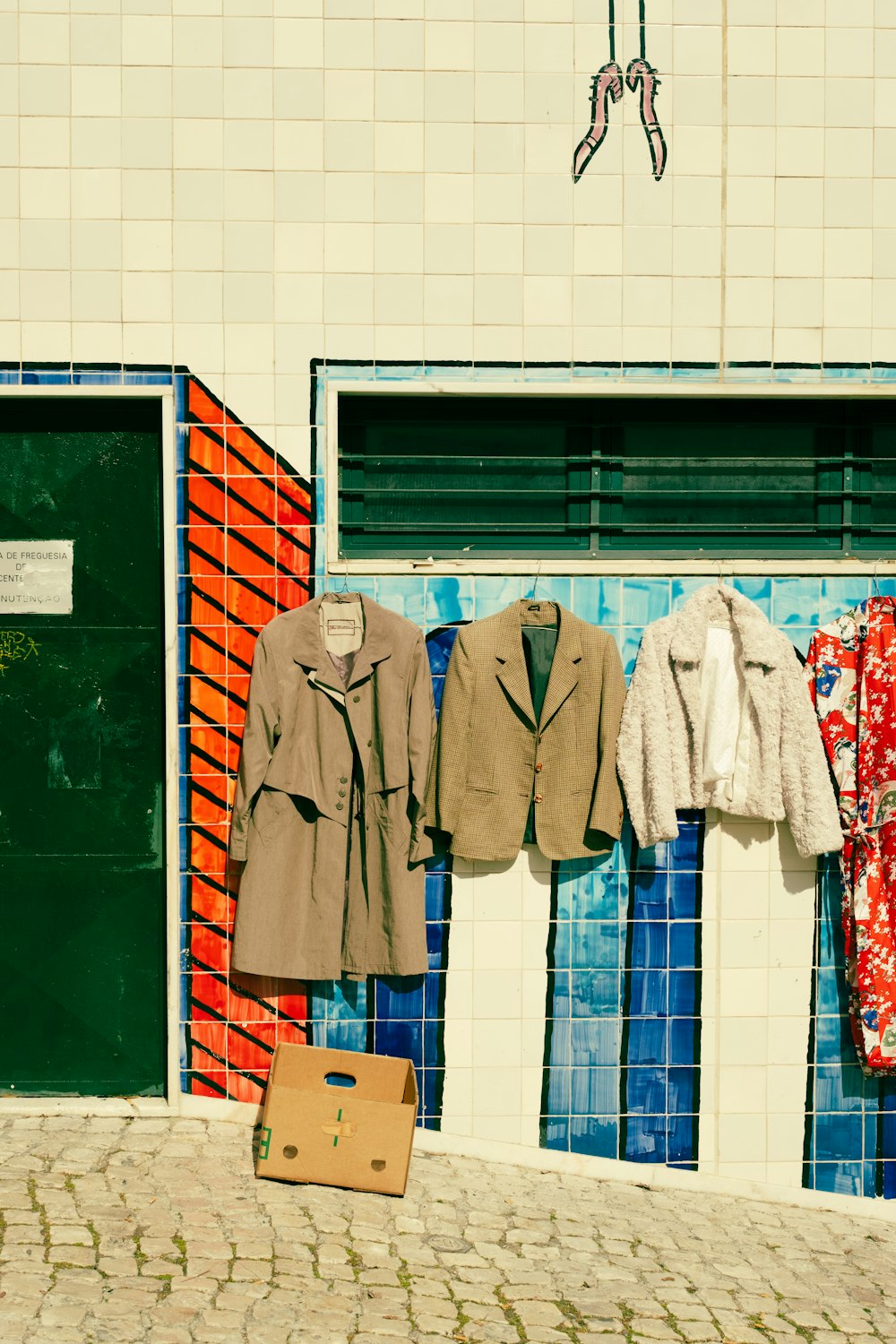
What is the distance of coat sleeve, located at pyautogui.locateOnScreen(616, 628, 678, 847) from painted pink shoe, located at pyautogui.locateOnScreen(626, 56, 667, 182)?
2.07 meters

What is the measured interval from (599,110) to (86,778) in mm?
3429

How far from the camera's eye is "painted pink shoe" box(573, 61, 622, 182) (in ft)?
16.6

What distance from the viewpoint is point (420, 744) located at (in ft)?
16.4

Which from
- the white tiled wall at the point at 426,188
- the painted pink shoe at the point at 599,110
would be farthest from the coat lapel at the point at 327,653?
the painted pink shoe at the point at 599,110

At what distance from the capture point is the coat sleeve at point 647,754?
498 centimetres

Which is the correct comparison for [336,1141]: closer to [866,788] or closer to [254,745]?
[254,745]

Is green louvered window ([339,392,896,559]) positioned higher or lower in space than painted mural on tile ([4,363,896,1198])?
higher

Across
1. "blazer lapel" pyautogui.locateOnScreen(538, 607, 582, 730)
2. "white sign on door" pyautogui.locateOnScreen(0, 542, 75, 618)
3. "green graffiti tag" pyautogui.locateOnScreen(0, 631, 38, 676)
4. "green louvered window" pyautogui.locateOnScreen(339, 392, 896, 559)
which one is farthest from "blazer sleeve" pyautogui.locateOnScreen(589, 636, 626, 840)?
"green graffiti tag" pyautogui.locateOnScreen(0, 631, 38, 676)

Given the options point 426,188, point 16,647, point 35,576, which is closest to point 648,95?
point 426,188

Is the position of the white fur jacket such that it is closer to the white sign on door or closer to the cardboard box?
the cardboard box

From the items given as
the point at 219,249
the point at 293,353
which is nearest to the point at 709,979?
the point at 293,353

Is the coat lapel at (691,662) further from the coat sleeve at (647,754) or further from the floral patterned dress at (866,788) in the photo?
the floral patterned dress at (866,788)

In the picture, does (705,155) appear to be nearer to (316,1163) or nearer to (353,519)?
(353,519)

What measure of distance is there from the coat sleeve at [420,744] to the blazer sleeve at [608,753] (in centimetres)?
67
